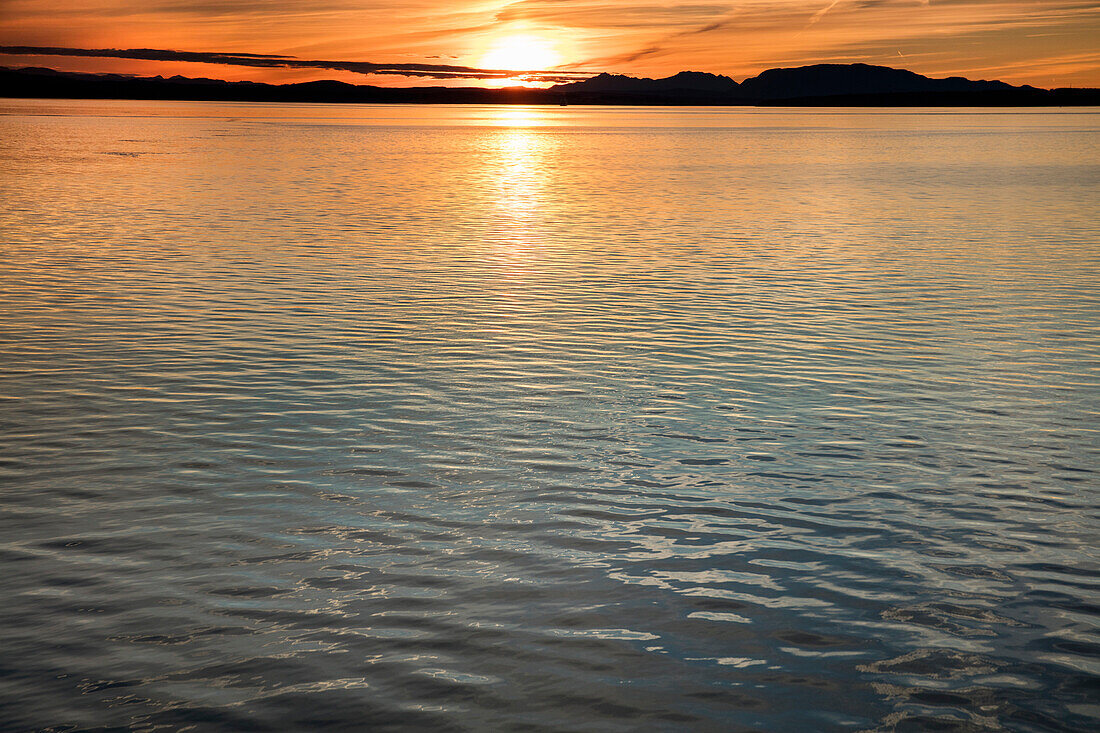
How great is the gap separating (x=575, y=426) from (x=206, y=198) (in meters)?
43.2

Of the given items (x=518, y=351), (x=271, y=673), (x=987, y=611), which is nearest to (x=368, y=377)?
(x=518, y=351)

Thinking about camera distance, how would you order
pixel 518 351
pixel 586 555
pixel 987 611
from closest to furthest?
pixel 987 611
pixel 586 555
pixel 518 351

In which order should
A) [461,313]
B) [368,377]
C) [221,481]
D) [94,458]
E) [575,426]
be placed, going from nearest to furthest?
[221,481] → [94,458] → [575,426] → [368,377] → [461,313]

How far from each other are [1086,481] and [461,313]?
15.1m

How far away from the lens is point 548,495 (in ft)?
42.0

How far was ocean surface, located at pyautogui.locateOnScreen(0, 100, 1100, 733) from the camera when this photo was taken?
8.39m

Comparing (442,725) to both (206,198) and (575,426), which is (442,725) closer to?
(575,426)

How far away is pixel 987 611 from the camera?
976 cm

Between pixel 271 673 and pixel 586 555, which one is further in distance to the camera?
pixel 586 555

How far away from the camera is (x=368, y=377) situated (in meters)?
18.9

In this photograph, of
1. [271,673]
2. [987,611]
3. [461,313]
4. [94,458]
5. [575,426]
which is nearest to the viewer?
[271,673]

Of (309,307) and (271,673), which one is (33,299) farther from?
(271,673)

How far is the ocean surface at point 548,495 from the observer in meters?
8.39

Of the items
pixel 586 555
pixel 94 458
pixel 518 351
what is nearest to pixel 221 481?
pixel 94 458
